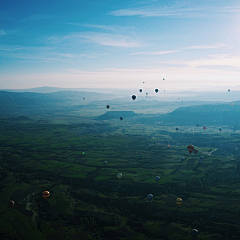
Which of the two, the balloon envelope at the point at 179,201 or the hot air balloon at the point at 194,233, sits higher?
the balloon envelope at the point at 179,201

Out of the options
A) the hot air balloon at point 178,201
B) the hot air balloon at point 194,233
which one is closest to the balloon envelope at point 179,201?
the hot air balloon at point 178,201

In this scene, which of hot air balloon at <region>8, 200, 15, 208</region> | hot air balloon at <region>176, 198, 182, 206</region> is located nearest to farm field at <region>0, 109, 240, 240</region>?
hot air balloon at <region>176, 198, 182, 206</region>

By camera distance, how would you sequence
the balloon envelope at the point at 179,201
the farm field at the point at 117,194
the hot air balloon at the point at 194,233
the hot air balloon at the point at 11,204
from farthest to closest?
the balloon envelope at the point at 179,201
the hot air balloon at the point at 11,204
the farm field at the point at 117,194
the hot air balloon at the point at 194,233

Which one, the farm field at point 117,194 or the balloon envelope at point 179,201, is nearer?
the farm field at point 117,194

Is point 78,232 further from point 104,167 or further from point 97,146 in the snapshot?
point 97,146

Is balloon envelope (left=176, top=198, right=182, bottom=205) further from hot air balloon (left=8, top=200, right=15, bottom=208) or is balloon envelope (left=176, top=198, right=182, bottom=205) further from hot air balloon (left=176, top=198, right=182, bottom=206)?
hot air balloon (left=8, top=200, right=15, bottom=208)

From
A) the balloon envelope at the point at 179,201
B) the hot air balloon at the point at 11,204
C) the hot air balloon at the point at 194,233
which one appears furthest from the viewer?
the balloon envelope at the point at 179,201

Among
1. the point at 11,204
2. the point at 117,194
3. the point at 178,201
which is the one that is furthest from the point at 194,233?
the point at 11,204

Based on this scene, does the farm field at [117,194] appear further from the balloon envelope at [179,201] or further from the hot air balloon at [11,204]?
the hot air balloon at [11,204]
